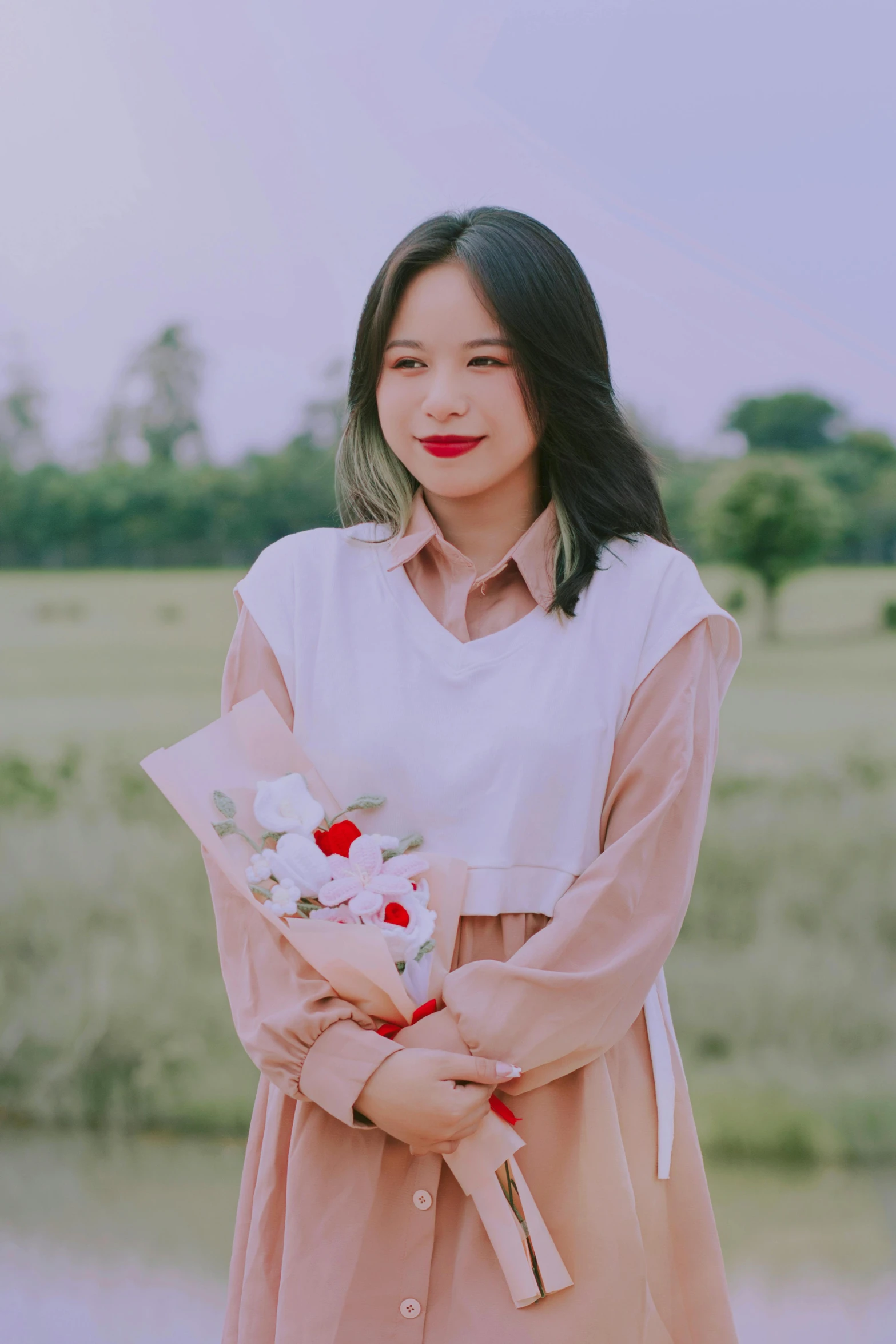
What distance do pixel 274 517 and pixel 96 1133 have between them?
5.09 feet

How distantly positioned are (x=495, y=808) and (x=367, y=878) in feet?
0.47

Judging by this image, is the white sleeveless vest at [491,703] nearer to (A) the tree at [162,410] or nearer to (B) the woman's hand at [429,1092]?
(B) the woman's hand at [429,1092]

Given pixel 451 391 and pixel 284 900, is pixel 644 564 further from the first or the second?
pixel 284 900

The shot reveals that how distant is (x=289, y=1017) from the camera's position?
1070 millimetres

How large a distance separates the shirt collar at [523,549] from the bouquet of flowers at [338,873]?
0.27 meters

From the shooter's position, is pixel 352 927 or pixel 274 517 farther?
pixel 274 517

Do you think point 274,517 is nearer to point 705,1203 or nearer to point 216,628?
point 216,628

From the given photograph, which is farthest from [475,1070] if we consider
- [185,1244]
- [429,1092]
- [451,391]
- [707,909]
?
[707,909]

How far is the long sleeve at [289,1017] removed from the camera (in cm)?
104

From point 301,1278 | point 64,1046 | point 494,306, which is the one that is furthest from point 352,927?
point 64,1046

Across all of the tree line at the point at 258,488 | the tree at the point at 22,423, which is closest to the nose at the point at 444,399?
the tree line at the point at 258,488

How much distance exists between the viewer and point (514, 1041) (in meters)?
1.05

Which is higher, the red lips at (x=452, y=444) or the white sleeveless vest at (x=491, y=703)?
the red lips at (x=452, y=444)

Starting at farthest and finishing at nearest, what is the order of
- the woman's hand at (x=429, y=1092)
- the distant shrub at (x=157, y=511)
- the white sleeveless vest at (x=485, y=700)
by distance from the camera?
the distant shrub at (x=157, y=511), the white sleeveless vest at (x=485, y=700), the woman's hand at (x=429, y=1092)
